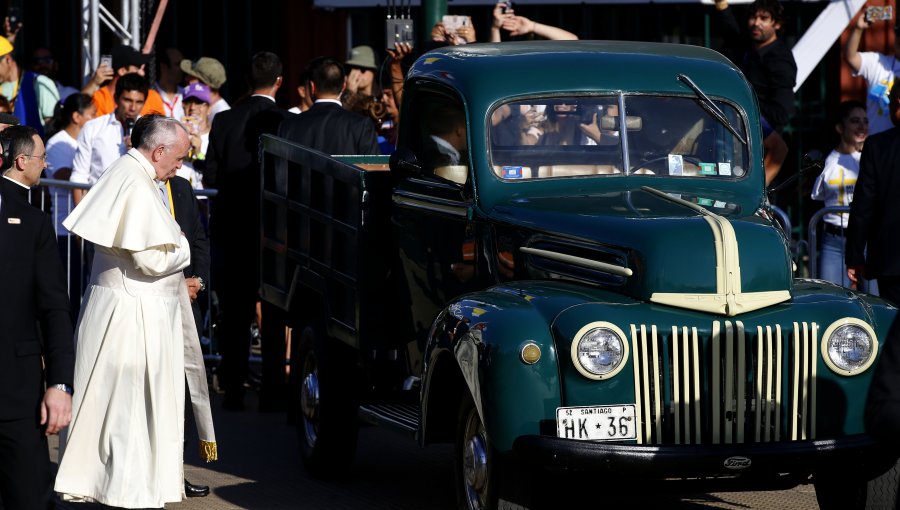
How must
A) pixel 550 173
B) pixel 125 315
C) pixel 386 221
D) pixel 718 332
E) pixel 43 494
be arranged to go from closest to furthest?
1. pixel 43 494
2. pixel 718 332
3. pixel 125 315
4. pixel 550 173
5. pixel 386 221

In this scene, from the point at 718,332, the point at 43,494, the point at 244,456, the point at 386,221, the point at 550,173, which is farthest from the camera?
the point at 244,456

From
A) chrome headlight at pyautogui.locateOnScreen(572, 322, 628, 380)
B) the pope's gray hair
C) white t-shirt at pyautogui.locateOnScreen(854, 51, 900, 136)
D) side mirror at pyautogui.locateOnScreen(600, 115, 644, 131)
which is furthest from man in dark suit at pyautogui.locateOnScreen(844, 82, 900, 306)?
the pope's gray hair

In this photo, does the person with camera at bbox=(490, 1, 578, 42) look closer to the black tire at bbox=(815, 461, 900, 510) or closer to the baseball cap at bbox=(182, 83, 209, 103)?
the baseball cap at bbox=(182, 83, 209, 103)

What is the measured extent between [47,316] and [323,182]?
302 centimetres

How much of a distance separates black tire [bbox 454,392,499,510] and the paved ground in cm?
45

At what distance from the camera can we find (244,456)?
9445 millimetres

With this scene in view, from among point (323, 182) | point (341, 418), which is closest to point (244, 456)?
point (341, 418)

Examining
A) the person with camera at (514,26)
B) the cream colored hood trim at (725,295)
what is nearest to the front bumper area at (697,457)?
the cream colored hood trim at (725,295)

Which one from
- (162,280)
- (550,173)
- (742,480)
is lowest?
(742,480)

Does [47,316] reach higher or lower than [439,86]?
lower

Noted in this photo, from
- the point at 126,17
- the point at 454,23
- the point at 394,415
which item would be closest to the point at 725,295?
the point at 394,415

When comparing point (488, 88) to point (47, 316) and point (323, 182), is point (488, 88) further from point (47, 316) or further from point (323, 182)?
point (47, 316)

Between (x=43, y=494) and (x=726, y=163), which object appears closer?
(x=43, y=494)

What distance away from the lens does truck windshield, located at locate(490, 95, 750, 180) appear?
7613 millimetres
